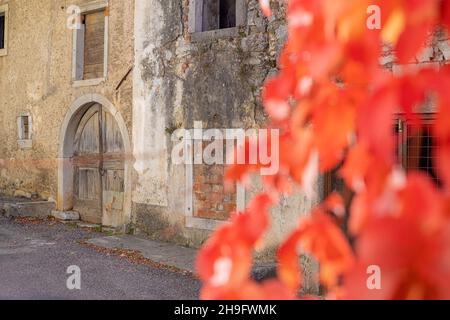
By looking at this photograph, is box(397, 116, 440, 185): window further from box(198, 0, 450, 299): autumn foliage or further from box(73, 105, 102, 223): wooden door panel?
box(73, 105, 102, 223): wooden door panel

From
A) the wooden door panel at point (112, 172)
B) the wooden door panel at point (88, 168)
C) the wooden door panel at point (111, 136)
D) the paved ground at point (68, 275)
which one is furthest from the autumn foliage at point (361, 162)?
the wooden door panel at point (88, 168)

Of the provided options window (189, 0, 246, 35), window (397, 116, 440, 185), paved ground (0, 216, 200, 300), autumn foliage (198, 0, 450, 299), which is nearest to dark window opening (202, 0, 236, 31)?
window (189, 0, 246, 35)

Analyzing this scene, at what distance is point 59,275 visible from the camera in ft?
20.2

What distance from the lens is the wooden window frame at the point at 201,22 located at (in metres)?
Result: 6.74

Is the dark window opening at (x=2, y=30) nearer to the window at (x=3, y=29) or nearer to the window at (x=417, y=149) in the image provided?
the window at (x=3, y=29)

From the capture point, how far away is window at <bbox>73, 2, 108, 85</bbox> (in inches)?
359

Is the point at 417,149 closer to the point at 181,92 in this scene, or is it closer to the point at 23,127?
the point at 181,92

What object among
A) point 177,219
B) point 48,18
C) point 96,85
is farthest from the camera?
point 48,18

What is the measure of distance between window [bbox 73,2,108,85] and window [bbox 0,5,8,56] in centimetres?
251

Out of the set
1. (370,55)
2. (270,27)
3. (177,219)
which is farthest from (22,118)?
(370,55)

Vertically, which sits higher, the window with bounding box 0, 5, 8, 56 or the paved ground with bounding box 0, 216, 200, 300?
the window with bounding box 0, 5, 8, 56

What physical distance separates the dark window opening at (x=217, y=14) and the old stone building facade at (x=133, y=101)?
0.02 metres

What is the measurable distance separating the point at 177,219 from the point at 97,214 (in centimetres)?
247

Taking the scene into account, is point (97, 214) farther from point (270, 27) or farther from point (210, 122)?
point (270, 27)
